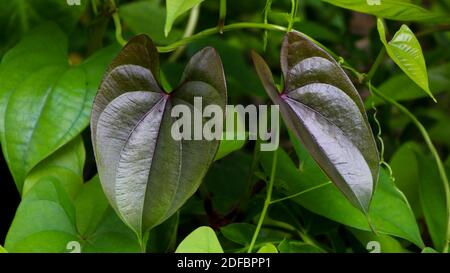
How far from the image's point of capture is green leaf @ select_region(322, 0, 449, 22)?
0.51 metres

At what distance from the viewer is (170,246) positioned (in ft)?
1.92

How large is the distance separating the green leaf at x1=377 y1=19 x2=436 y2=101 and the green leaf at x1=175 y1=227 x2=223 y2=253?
7.5 inches

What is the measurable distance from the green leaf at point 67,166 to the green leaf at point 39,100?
0.10 feet

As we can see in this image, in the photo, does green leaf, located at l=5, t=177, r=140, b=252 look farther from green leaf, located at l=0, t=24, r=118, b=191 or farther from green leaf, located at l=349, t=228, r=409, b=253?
green leaf, located at l=349, t=228, r=409, b=253

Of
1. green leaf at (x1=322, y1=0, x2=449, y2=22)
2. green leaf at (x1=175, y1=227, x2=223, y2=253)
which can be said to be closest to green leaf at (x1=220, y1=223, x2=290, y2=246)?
green leaf at (x1=175, y1=227, x2=223, y2=253)

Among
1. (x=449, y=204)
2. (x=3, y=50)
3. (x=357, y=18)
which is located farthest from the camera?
(x=357, y=18)

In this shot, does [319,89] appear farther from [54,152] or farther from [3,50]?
[3,50]

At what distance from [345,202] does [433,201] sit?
13 cm

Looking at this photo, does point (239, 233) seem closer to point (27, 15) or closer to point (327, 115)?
point (327, 115)

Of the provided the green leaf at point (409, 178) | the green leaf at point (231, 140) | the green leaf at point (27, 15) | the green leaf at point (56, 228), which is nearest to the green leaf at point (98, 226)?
the green leaf at point (56, 228)

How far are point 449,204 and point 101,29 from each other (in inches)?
16.2

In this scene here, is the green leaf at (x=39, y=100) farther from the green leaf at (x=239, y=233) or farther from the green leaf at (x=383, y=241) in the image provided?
the green leaf at (x=383, y=241)

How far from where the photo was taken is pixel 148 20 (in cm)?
79
